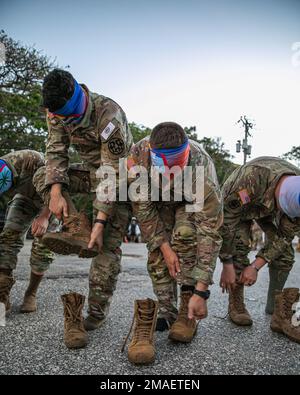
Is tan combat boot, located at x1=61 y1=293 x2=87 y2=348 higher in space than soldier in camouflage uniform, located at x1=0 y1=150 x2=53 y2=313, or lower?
lower

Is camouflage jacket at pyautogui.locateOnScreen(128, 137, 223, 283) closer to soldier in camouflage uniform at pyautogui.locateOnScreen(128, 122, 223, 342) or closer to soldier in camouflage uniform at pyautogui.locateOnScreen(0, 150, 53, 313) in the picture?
soldier in camouflage uniform at pyautogui.locateOnScreen(128, 122, 223, 342)

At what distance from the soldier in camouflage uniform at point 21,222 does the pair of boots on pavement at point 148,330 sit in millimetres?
1069

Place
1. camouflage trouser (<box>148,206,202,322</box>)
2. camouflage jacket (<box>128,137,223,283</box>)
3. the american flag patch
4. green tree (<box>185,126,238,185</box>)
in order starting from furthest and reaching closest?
green tree (<box>185,126,238,185</box>) → the american flag patch → camouflage trouser (<box>148,206,202,322</box>) → camouflage jacket (<box>128,137,223,283</box>)

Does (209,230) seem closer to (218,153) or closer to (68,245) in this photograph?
(68,245)

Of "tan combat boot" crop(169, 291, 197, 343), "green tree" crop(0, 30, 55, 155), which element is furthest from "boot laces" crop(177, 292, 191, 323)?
"green tree" crop(0, 30, 55, 155)

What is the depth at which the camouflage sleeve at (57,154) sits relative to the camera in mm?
2416

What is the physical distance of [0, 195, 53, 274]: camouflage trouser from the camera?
2654mm

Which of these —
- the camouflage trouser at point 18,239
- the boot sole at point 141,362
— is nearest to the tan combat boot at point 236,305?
the boot sole at point 141,362

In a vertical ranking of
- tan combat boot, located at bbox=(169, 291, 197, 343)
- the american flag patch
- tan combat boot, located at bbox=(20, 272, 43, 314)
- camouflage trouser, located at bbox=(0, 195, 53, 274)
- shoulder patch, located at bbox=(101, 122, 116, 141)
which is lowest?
tan combat boot, located at bbox=(20, 272, 43, 314)

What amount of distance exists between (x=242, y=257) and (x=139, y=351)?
1.29m

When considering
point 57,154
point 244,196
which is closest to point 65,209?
point 57,154

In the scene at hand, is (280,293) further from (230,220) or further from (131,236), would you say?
(131,236)

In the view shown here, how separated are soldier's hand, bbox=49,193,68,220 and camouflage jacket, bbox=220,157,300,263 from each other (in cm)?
103
